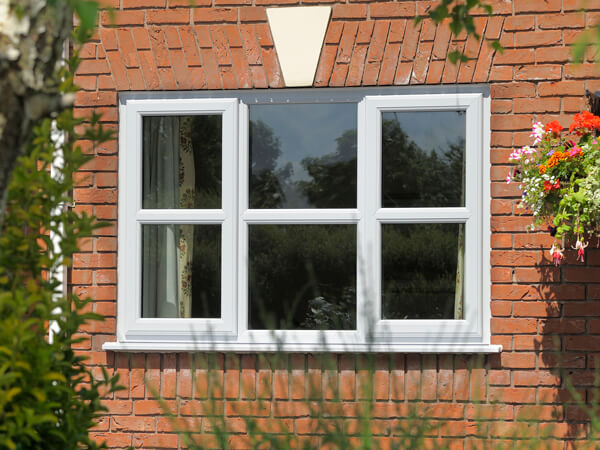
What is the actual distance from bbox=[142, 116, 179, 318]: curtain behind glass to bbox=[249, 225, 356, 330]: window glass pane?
500mm

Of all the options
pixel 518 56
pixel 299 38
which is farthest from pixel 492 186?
pixel 299 38

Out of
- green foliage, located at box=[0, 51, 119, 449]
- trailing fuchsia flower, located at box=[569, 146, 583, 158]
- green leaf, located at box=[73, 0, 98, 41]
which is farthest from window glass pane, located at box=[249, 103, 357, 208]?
green leaf, located at box=[73, 0, 98, 41]

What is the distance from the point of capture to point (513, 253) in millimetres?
4551

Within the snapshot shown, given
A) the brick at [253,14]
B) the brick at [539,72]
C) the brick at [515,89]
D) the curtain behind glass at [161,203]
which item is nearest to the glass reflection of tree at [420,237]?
the brick at [515,89]

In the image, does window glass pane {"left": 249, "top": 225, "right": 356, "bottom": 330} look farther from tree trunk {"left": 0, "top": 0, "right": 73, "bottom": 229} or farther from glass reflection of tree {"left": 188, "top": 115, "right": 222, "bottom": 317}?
tree trunk {"left": 0, "top": 0, "right": 73, "bottom": 229}

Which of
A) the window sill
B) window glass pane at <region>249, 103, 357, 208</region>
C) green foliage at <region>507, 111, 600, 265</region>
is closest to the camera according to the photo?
green foliage at <region>507, 111, 600, 265</region>

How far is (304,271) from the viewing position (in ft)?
15.8

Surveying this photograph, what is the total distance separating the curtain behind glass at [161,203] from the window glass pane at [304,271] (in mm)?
500

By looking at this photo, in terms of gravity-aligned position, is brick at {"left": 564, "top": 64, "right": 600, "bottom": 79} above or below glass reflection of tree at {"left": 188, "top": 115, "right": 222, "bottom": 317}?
above

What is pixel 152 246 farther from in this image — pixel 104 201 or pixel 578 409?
pixel 578 409

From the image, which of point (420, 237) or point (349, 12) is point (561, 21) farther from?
point (420, 237)

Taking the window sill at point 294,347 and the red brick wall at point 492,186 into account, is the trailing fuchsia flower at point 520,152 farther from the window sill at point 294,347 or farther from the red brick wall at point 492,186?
the window sill at point 294,347

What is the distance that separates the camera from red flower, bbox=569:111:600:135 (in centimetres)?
411

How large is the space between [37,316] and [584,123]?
2846mm
